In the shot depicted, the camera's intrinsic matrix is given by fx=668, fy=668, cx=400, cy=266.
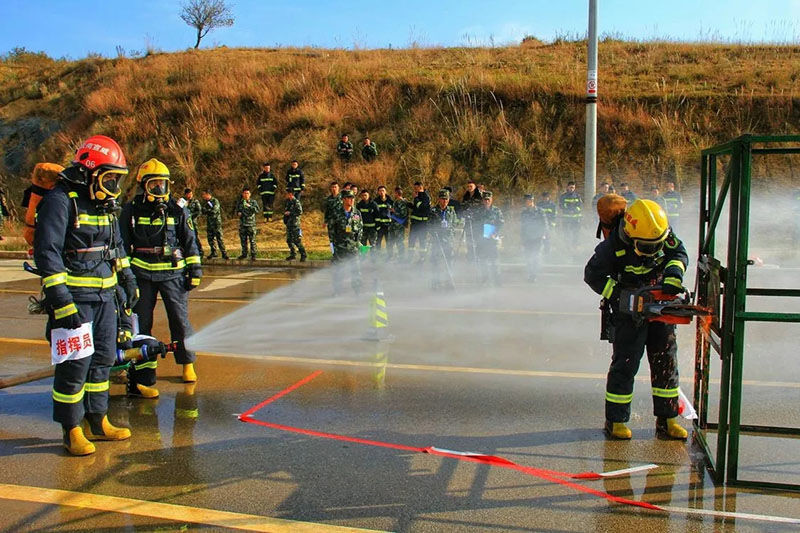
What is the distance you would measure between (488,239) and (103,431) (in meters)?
8.59

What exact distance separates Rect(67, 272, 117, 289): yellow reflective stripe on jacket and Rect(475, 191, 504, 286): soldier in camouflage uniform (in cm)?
845

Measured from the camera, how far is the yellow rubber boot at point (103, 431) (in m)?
4.73

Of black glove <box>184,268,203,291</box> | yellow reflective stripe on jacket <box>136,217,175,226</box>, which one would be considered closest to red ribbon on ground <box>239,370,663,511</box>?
black glove <box>184,268,203,291</box>

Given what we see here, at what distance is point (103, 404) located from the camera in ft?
15.6

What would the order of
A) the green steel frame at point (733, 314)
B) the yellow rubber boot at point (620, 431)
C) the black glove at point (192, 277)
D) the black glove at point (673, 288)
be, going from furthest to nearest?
the black glove at point (192, 277), the yellow rubber boot at point (620, 431), the black glove at point (673, 288), the green steel frame at point (733, 314)

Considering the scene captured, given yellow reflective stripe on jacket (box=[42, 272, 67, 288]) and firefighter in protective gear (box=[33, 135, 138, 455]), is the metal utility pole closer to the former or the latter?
firefighter in protective gear (box=[33, 135, 138, 455])

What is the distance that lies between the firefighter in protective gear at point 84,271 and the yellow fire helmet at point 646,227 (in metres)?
3.51

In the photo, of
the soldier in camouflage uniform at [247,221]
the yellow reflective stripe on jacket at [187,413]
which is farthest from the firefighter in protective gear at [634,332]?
the soldier in camouflage uniform at [247,221]

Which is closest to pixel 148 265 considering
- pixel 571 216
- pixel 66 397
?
pixel 66 397

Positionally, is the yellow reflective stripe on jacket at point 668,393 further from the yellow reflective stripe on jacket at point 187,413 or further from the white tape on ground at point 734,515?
the yellow reflective stripe on jacket at point 187,413

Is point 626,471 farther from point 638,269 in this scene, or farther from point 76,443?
point 76,443

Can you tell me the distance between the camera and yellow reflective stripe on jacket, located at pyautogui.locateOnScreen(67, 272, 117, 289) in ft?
14.6

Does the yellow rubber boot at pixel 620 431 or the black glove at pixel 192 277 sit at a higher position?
the black glove at pixel 192 277

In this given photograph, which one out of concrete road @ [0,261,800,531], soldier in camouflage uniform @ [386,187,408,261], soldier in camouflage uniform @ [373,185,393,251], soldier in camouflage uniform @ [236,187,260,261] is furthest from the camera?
soldier in camouflage uniform @ [236,187,260,261]
